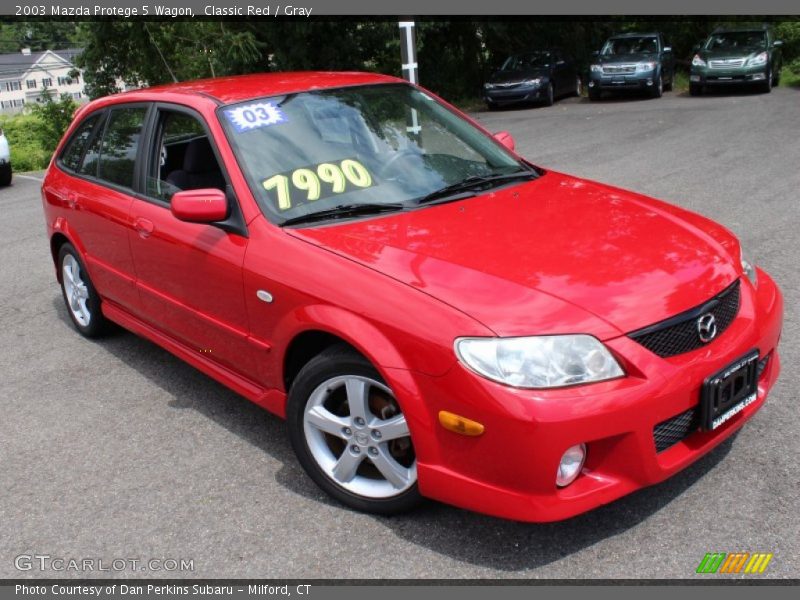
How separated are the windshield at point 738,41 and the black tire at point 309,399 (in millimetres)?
19350

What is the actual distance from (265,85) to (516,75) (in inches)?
690

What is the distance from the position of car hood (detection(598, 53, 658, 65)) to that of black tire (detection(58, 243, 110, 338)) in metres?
17.4

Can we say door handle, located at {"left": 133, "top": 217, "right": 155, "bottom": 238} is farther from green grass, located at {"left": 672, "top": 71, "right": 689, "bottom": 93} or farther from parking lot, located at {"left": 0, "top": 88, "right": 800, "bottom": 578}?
green grass, located at {"left": 672, "top": 71, "right": 689, "bottom": 93}

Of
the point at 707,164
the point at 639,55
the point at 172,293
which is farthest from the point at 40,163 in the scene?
the point at 172,293

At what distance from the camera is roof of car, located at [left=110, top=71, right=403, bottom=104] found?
4.39 m

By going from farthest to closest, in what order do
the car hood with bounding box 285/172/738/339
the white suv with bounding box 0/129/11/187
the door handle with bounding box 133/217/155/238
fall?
1. the white suv with bounding box 0/129/11/187
2. the door handle with bounding box 133/217/155/238
3. the car hood with bounding box 285/172/738/339

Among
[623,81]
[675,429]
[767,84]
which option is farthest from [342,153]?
[767,84]

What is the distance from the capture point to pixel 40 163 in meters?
21.5

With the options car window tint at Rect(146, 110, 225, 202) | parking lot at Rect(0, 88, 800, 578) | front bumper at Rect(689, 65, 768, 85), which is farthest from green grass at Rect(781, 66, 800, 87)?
car window tint at Rect(146, 110, 225, 202)

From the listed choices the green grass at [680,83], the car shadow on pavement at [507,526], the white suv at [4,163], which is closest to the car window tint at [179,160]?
the car shadow on pavement at [507,526]

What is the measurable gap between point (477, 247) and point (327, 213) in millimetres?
769

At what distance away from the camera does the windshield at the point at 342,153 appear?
155 inches

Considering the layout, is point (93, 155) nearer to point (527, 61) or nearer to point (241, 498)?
point (241, 498)

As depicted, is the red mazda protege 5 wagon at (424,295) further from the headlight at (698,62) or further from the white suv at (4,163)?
the headlight at (698,62)
